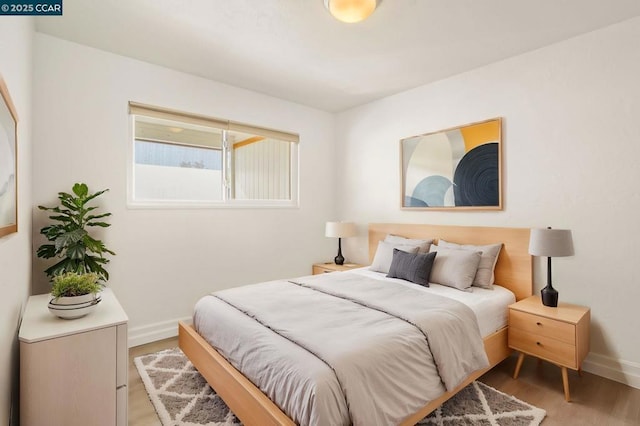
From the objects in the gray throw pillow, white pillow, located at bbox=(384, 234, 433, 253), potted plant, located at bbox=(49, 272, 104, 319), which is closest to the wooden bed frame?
white pillow, located at bbox=(384, 234, 433, 253)

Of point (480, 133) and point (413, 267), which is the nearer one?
point (413, 267)

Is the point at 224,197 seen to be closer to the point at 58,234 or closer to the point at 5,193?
the point at 58,234

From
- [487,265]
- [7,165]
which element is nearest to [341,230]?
[487,265]

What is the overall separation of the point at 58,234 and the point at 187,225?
1.10 meters

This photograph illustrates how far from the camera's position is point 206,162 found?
3.72m

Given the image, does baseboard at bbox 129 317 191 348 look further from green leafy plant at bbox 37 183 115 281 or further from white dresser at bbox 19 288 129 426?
white dresser at bbox 19 288 129 426

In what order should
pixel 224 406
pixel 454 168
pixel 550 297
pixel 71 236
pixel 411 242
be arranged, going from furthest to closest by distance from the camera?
1. pixel 411 242
2. pixel 454 168
3. pixel 550 297
4. pixel 71 236
5. pixel 224 406

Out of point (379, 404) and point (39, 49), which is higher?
point (39, 49)

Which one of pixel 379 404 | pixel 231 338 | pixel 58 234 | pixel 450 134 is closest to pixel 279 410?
pixel 379 404

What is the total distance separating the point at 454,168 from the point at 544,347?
1.78 meters

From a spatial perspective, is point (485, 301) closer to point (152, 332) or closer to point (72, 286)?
point (72, 286)

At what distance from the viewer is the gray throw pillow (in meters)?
2.92

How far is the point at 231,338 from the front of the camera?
200 cm

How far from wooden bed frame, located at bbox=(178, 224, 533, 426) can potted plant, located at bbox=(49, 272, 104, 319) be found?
2.45 feet
